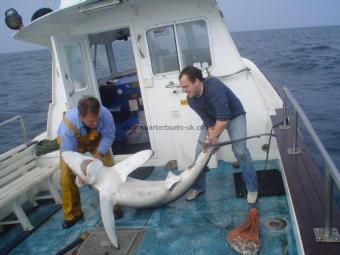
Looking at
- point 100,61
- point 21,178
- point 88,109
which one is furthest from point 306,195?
point 100,61

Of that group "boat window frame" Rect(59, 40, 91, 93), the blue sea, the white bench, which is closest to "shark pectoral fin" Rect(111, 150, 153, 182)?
the white bench

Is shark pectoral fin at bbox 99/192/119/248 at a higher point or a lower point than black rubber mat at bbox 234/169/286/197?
higher

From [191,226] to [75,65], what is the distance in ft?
11.8

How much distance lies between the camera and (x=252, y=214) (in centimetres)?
376

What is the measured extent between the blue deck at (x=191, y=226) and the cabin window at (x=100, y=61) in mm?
3823

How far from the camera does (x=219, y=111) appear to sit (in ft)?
13.0

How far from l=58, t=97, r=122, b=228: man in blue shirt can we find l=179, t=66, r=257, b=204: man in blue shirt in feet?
3.69

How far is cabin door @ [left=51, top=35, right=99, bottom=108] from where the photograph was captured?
5.42 meters

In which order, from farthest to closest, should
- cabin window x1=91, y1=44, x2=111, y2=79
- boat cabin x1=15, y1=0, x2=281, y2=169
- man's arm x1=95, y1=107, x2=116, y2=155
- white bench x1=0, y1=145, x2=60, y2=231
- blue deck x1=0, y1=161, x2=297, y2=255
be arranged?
cabin window x1=91, y1=44, x2=111, y2=79, boat cabin x1=15, y1=0, x2=281, y2=169, white bench x1=0, y1=145, x2=60, y2=231, man's arm x1=95, y1=107, x2=116, y2=155, blue deck x1=0, y1=161, x2=297, y2=255

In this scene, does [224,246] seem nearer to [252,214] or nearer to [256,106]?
[252,214]

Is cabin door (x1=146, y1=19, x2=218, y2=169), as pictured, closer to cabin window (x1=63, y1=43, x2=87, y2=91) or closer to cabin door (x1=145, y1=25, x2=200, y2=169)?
cabin door (x1=145, y1=25, x2=200, y2=169)

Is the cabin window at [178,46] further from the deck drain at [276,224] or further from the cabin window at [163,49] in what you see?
the deck drain at [276,224]

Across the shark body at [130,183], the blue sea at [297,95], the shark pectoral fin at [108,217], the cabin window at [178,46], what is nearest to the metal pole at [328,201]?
the shark body at [130,183]

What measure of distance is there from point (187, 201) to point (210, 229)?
79cm
